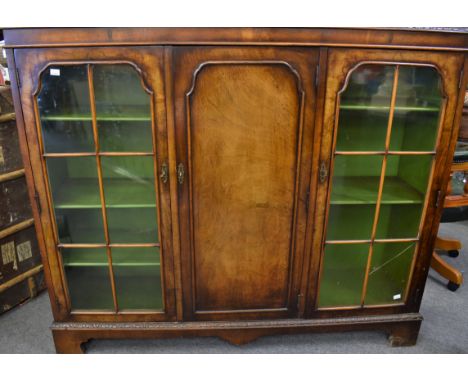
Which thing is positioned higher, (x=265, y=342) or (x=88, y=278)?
(x=88, y=278)

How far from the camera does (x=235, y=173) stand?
127 cm

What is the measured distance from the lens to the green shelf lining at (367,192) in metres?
1.39

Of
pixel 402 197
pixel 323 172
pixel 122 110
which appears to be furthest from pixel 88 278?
pixel 402 197

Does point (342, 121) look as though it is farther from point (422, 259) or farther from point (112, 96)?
point (112, 96)

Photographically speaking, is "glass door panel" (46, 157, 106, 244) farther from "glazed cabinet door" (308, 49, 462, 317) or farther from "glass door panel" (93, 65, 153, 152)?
"glazed cabinet door" (308, 49, 462, 317)

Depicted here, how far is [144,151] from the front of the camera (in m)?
1.26

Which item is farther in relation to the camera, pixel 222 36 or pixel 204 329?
pixel 204 329

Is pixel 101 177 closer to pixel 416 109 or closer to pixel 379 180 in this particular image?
pixel 379 180

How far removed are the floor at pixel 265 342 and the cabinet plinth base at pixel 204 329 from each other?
0.31 ft

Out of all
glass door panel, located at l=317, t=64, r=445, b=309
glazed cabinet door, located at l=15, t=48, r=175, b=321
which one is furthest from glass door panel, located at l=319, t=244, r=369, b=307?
glazed cabinet door, located at l=15, t=48, r=175, b=321

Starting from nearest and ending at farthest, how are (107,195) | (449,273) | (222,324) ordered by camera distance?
(107,195) < (222,324) < (449,273)

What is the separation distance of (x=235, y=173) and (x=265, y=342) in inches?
31.5

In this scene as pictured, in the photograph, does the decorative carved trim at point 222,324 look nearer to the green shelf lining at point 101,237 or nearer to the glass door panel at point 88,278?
the glass door panel at point 88,278

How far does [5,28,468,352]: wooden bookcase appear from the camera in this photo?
114 cm
